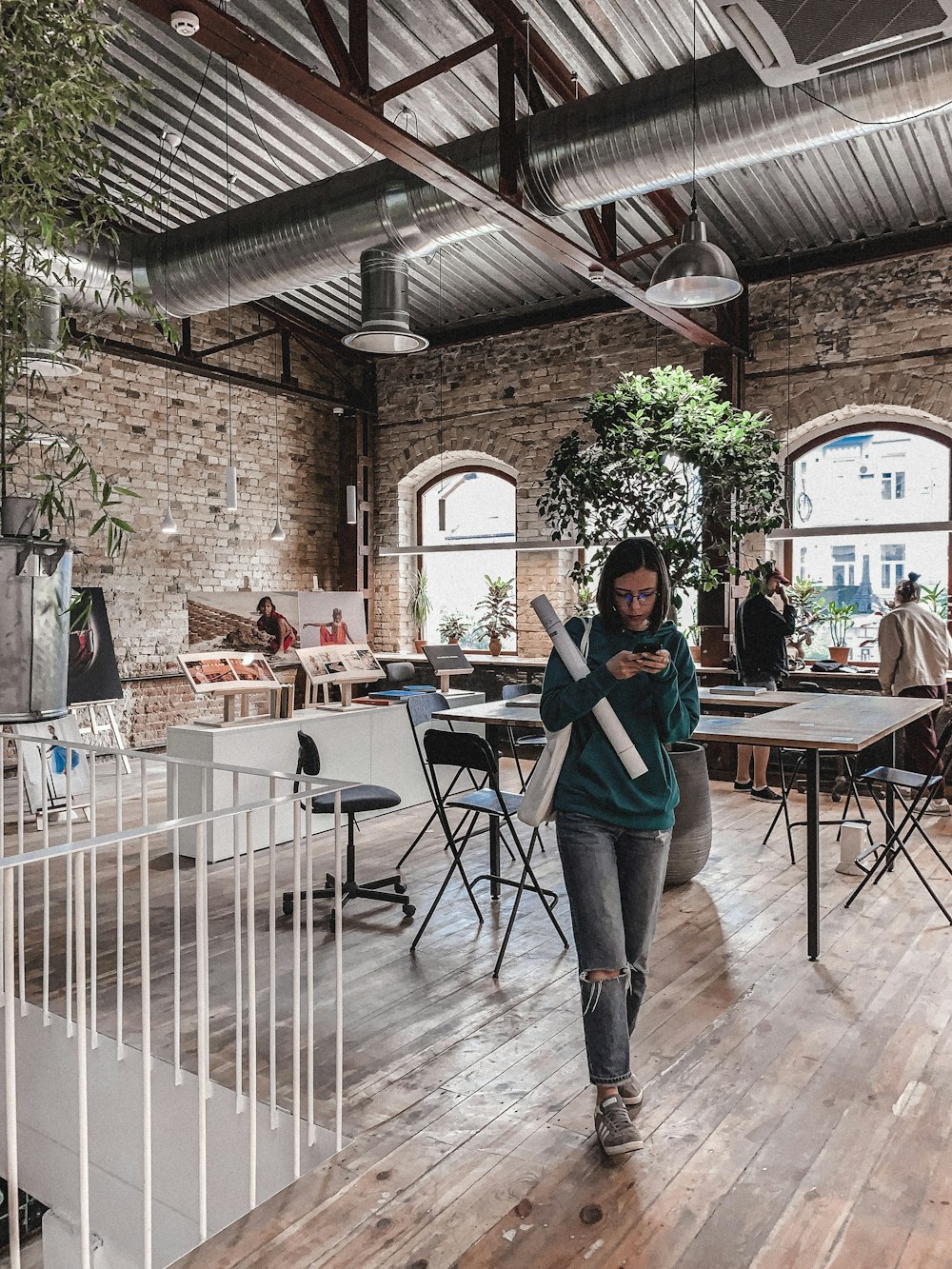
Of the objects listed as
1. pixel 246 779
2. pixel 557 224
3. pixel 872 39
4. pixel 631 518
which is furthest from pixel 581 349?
pixel 872 39

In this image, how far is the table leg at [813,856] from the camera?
414cm

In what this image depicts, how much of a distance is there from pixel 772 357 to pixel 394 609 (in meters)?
5.21

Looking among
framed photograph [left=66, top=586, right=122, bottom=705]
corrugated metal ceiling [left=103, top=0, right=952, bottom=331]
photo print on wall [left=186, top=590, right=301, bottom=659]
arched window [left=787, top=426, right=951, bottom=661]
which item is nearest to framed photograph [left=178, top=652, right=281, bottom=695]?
framed photograph [left=66, top=586, right=122, bottom=705]

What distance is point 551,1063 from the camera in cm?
326

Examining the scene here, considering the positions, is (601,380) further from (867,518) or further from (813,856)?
(813,856)

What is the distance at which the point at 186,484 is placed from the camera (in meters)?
10.1

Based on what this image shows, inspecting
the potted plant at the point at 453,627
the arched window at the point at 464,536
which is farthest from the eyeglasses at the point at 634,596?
the potted plant at the point at 453,627

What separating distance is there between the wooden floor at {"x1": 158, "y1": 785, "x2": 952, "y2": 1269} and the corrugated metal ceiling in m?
4.52

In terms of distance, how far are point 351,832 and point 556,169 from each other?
3.99 meters

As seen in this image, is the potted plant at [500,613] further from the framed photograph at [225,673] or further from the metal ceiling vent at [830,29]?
the metal ceiling vent at [830,29]

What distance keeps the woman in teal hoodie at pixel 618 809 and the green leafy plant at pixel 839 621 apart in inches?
257

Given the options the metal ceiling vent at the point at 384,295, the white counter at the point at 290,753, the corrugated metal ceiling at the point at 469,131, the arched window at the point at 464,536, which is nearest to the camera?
the white counter at the point at 290,753

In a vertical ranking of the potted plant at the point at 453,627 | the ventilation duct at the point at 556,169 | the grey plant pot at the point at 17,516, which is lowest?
the potted plant at the point at 453,627

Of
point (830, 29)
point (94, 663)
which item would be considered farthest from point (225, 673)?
point (830, 29)
